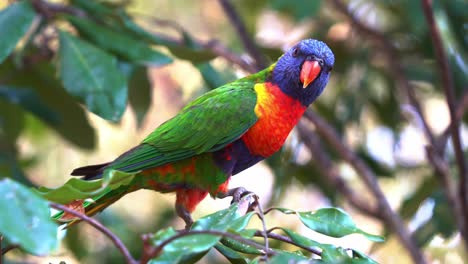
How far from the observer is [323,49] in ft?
7.35

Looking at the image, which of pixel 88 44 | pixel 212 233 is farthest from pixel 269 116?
pixel 212 233

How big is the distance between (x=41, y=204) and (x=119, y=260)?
236 centimetres

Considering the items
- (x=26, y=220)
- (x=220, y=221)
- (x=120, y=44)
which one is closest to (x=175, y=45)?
(x=120, y=44)

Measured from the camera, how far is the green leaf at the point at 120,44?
2.47m

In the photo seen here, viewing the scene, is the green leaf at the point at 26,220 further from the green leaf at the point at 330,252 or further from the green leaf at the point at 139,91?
the green leaf at the point at 139,91

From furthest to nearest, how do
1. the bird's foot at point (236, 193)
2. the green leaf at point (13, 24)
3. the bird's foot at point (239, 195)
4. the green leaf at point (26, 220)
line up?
the green leaf at point (13, 24) < the bird's foot at point (236, 193) < the bird's foot at point (239, 195) < the green leaf at point (26, 220)

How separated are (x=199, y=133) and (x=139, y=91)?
73 centimetres

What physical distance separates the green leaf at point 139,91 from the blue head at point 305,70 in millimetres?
692

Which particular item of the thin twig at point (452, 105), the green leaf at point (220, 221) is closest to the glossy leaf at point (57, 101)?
the thin twig at point (452, 105)

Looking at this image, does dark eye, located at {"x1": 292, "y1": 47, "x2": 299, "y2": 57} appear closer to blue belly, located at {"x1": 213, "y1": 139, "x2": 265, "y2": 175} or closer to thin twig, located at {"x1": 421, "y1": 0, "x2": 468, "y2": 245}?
blue belly, located at {"x1": 213, "y1": 139, "x2": 265, "y2": 175}

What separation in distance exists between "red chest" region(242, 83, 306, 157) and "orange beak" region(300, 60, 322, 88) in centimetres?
9

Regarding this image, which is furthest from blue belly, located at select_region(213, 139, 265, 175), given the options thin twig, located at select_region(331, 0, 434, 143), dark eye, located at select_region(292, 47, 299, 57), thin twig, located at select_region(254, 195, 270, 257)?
thin twig, located at select_region(331, 0, 434, 143)

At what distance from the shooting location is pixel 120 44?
2.51m

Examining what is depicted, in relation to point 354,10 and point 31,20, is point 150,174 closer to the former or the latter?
point 31,20
